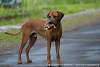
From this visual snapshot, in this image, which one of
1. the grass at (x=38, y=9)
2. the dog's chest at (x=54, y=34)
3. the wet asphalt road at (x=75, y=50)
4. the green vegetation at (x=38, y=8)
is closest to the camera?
the dog's chest at (x=54, y=34)

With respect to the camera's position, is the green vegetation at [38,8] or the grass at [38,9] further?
the green vegetation at [38,8]

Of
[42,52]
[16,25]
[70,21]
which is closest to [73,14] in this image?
[70,21]

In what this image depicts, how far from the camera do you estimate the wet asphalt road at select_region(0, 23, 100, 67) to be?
446 inches

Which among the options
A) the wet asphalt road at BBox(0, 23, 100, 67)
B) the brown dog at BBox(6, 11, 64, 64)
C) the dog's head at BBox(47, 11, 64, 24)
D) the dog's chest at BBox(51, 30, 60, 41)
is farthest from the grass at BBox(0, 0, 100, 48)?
the dog's head at BBox(47, 11, 64, 24)

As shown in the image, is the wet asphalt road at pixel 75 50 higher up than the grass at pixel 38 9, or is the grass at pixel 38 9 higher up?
the grass at pixel 38 9

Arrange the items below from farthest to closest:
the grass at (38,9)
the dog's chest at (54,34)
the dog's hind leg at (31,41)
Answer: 1. the grass at (38,9)
2. the dog's hind leg at (31,41)
3. the dog's chest at (54,34)

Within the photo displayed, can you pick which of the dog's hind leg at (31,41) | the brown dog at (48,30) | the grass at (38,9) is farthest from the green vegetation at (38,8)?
the brown dog at (48,30)

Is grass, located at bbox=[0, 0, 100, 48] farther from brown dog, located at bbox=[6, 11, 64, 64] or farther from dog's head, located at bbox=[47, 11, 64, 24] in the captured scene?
dog's head, located at bbox=[47, 11, 64, 24]

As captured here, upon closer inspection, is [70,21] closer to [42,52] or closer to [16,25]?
[16,25]

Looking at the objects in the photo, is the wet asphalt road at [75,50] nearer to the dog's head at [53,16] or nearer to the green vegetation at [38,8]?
the green vegetation at [38,8]

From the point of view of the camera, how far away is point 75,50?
41.9ft

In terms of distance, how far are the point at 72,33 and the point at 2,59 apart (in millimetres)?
3304

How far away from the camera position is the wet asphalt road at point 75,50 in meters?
11.3

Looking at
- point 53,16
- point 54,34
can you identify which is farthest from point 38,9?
point 53,16
